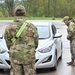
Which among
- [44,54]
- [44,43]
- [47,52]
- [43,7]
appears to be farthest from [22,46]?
[43,7]

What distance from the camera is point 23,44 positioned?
657cm

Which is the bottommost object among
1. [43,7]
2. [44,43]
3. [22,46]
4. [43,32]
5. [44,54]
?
[43,7]

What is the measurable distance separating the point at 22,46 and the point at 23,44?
41 millimetres

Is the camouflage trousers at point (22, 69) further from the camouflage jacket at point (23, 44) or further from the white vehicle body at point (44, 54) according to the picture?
the white vehicle body at point (44, 54)

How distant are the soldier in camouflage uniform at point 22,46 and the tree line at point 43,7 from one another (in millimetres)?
56243

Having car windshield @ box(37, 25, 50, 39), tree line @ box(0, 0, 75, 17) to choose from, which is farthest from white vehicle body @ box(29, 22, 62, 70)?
tree line @ box(0, 0, 75, 17)

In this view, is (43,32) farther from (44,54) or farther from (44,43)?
(44,54)

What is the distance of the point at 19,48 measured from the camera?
657 cm

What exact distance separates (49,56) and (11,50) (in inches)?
157

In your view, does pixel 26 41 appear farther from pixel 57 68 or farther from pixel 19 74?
pixel 57 68

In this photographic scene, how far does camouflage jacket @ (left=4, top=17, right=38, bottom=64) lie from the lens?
655 centimetres

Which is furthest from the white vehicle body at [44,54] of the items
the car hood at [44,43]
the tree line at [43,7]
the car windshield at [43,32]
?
the tree line at [43,7]

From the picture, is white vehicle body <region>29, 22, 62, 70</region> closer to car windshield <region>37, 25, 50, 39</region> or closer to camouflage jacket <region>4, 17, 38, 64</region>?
car windshield <region>37, 25, 50, 39</region>

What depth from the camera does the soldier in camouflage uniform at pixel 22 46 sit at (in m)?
6.56
